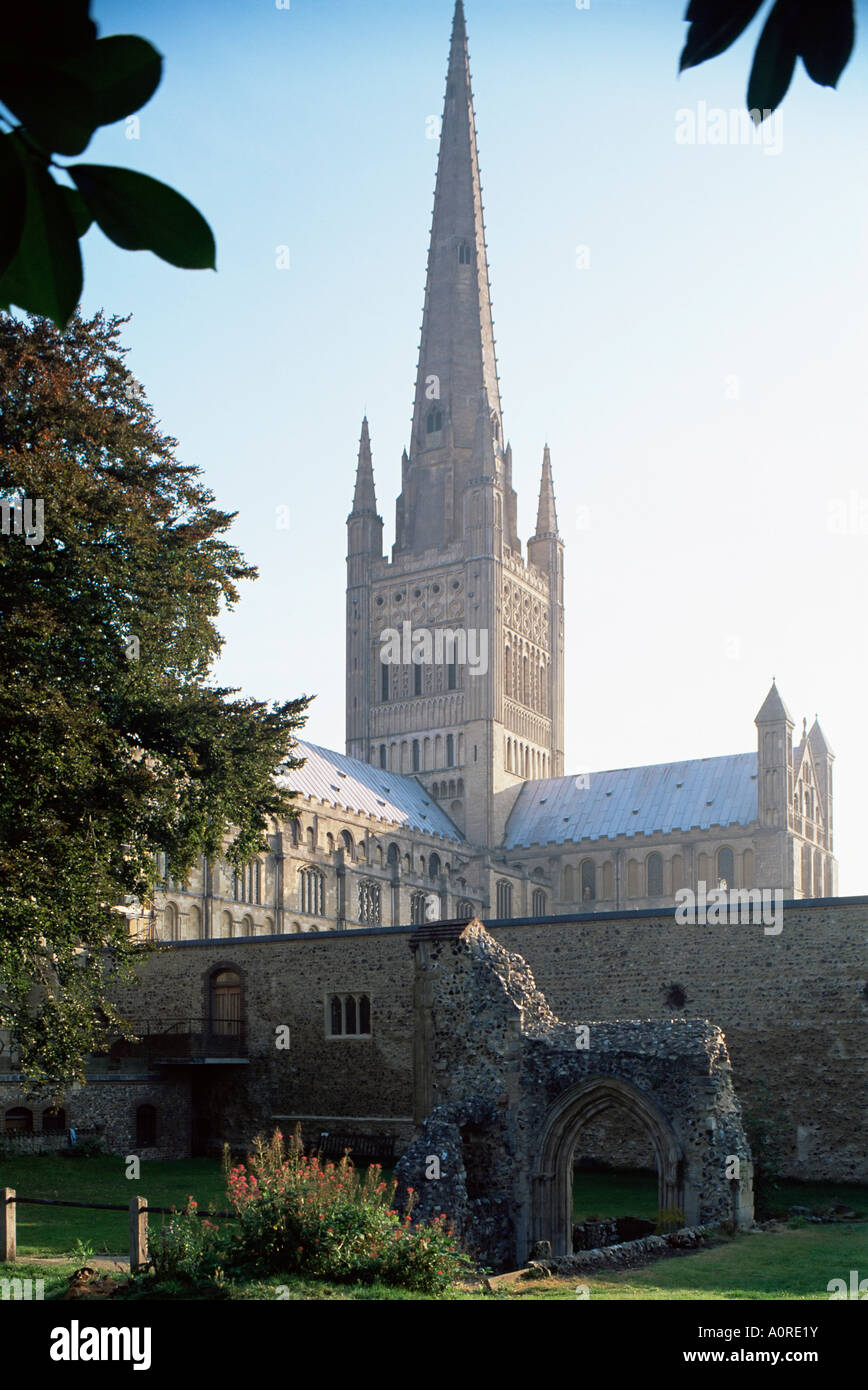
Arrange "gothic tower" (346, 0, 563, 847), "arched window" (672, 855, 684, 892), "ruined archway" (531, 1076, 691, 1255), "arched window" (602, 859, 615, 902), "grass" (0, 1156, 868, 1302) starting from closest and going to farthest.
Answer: "grass" (0, 1156, 868, 1302)
"ruined archway" (531, 1076, 691, 1255)
"arched window" (672, 855, 684, 892)
"arched window" (602, 859, 615, 902)
"gothic tower" (346, 0, 563, 847)

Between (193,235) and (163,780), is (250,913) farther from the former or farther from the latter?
(193,235)

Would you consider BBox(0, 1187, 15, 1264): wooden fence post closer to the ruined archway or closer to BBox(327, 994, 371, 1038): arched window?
the ruined archway

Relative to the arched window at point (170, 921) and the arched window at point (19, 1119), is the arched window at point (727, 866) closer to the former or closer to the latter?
the arched window at point (170, 921)

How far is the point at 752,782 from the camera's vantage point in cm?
6806

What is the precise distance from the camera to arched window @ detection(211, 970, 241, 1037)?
3150cm

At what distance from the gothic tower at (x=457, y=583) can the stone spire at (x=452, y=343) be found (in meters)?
0.09

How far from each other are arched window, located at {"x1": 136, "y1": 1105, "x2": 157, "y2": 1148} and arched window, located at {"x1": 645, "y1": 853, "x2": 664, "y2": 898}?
41623 millimetres

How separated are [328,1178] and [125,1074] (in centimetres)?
1764

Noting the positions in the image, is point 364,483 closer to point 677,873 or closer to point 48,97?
point 677,873

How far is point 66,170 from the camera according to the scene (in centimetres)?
155

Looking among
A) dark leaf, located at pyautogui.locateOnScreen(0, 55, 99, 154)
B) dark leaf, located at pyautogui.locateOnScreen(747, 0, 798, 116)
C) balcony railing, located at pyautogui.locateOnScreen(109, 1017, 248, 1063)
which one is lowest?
balcony railing, located at pyautogui.locateOnScreen(109, 1017, 248, 1063)

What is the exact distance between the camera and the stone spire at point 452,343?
81000 mm

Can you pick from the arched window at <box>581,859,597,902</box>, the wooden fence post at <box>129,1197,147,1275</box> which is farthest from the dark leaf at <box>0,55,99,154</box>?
the arched window at <box>581,859,597,902</box>

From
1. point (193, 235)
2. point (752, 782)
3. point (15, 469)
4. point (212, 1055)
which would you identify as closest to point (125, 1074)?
point (212, 1055)
